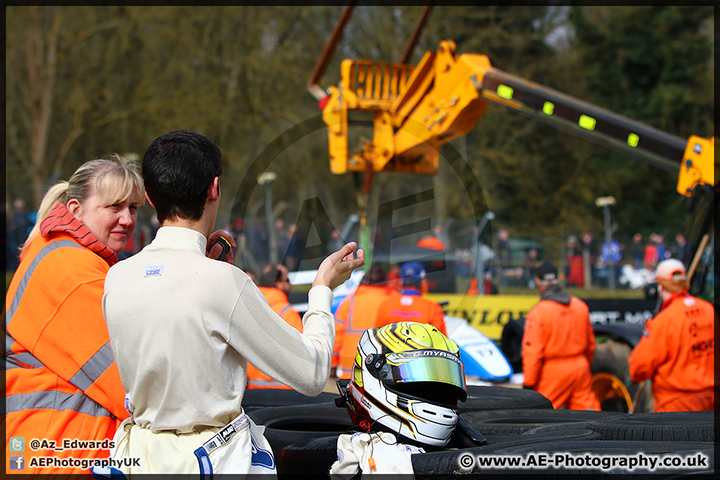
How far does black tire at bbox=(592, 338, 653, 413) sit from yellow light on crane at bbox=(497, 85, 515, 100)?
309cm

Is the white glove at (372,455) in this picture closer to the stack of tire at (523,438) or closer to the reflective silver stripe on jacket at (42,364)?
the stack of tire at (523,438)

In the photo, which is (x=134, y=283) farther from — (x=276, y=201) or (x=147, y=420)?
(x=276, y=201)

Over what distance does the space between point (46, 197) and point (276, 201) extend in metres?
25.1

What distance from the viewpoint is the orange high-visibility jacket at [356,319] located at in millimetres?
5477

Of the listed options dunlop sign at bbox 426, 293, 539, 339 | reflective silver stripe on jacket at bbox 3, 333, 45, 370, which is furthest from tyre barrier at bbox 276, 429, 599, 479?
dunlop sign at bbox 426, 293, 539, 339

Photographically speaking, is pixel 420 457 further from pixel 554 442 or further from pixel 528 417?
pixel 528 417

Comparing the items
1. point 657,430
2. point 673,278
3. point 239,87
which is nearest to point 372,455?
point 657,430

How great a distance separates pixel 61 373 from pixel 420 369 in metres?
1.19

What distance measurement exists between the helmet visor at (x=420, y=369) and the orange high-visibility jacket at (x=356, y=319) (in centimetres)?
308

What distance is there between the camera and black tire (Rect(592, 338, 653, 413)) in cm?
658

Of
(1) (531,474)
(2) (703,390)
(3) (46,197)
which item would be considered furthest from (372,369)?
(2) (703,390)

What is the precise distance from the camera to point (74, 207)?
2.35m

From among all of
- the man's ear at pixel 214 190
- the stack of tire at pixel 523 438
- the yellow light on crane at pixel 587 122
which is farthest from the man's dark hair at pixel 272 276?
the yellow light on crane at pixel 587 122

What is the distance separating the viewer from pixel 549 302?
5.56 m
